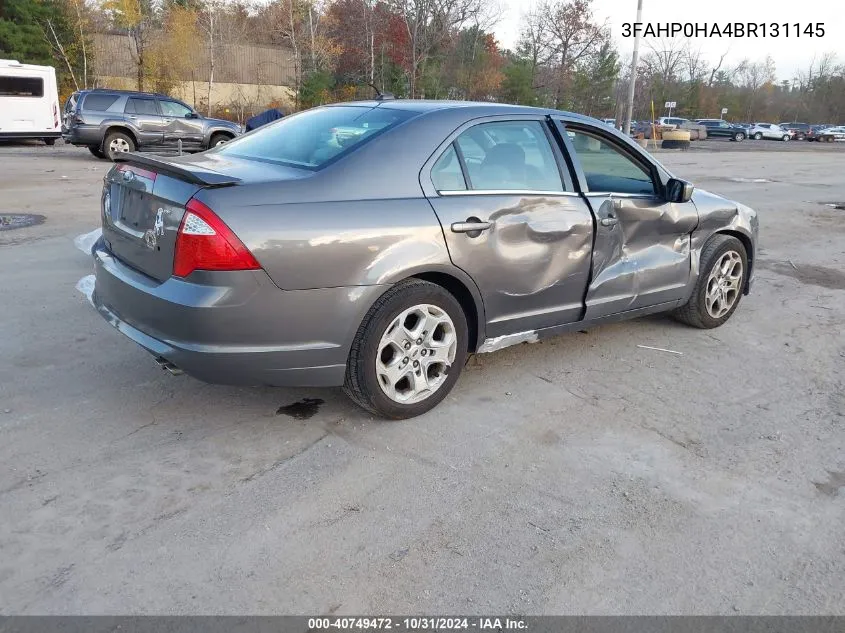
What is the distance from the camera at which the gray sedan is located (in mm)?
3139

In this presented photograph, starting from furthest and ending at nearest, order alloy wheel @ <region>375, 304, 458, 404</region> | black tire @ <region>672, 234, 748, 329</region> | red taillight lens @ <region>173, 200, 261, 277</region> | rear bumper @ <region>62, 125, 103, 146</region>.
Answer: rear bumper @ <region>62, 125, 103, 146</region>
black tire @ <region>672, 234, 748, 329</region>
alloy wheel @ <region>375, 304, 458, 404</region>
red taillight lens @ <region>173, 200, 261, 277</region>

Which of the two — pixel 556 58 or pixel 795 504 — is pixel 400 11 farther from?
pixel 795 504

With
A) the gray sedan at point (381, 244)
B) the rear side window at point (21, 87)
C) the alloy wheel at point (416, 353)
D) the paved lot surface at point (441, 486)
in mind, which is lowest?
the paved lot surface at point (441, 486)

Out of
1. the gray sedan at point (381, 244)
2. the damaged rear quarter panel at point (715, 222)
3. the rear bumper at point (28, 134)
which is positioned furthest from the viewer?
the rear bumper at point (28, 134)

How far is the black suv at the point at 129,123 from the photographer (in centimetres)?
1677

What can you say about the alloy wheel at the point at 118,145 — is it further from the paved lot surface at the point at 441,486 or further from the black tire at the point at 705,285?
the black tire at the point at 705,285

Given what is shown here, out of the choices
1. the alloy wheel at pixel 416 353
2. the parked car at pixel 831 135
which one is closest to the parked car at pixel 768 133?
the parked car at pixel 831 135

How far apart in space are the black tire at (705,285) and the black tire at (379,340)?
235 centimetres

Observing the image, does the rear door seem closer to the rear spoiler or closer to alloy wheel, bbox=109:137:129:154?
alloy wheel, bbox=109:137:129:154

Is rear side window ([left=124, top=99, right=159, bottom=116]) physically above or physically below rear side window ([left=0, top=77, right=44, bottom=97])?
below

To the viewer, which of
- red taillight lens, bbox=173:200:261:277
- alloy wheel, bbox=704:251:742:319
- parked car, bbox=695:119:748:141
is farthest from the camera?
parked car, bbox=695:119:748:141

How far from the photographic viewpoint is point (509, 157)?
4043 mm
